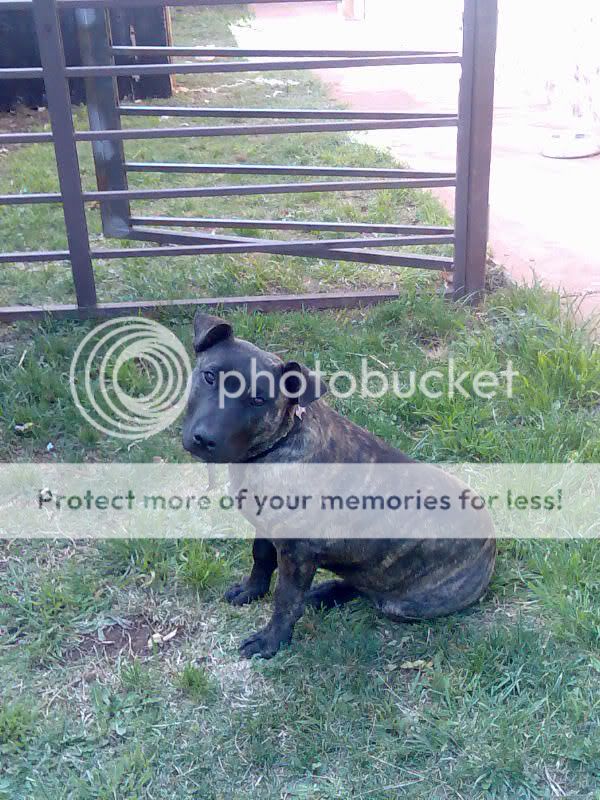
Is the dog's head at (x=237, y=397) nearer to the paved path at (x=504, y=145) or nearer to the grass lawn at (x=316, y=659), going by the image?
the grass lawn at (x=316, y=659)

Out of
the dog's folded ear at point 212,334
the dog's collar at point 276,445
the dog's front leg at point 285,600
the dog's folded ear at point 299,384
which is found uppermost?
the dog's folded ear at point 212,334

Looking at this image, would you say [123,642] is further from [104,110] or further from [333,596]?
[104,110]

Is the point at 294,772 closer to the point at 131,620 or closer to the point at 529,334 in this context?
the point at 131,620

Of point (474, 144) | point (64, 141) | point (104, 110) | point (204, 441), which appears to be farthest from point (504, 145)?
point (204, 441)

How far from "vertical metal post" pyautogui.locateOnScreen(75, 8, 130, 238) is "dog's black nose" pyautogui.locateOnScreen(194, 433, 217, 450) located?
3442 mm

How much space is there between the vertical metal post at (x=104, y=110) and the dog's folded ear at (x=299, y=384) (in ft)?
11.0

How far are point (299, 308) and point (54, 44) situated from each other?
2.00 m

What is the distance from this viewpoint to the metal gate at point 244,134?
474 centimetres

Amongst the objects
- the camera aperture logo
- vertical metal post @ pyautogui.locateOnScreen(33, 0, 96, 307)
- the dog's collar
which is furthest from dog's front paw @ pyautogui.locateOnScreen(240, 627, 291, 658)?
vertical metal post @ pyautogui.locateOnScreen(33, 0, 96, 307)

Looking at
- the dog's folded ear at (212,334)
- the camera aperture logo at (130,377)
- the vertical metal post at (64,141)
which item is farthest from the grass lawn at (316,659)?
the dog's folded ear at (212,334)

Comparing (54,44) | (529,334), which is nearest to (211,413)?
(529,334)

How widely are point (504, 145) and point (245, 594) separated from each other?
7065 millimetres

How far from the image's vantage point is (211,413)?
2473 millimetres

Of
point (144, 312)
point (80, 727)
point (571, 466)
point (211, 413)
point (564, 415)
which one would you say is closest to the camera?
point (211, 413)
